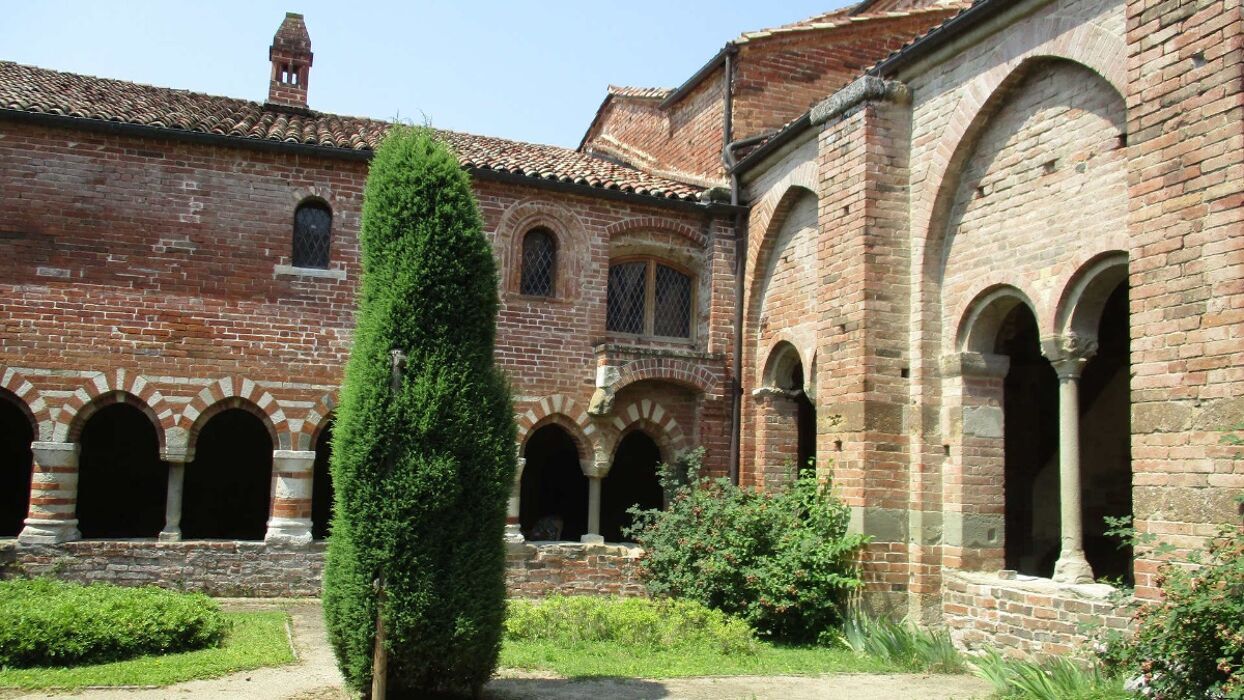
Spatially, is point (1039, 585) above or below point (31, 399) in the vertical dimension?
below

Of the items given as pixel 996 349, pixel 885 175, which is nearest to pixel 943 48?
pixel 885 175

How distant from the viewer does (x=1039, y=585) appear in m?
9.38

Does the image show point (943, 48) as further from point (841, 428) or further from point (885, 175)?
point (841, 428)

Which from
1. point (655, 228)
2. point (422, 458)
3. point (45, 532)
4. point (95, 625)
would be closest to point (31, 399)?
point (45, 532)

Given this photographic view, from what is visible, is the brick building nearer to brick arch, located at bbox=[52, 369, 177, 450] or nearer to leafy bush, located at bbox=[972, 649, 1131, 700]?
brick arch, located at bbox=[52, 369, 177, 450]

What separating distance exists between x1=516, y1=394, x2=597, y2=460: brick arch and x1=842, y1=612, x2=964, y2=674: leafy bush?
4.98 meters

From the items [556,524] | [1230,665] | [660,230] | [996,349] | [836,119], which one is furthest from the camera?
[556,524]

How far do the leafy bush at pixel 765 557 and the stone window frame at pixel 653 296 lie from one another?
Result: 306cm

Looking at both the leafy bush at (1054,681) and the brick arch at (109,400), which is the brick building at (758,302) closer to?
the brick arch at (109,400)

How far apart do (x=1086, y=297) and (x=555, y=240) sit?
760 centimetres

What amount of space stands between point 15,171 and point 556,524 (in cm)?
909

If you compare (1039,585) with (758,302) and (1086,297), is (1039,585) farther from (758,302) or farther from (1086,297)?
(758,302)

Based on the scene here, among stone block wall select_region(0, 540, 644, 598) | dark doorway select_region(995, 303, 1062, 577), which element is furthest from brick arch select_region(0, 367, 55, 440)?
dark doorway select_region(995, 303, 1062, 577)

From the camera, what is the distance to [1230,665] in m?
6.23
